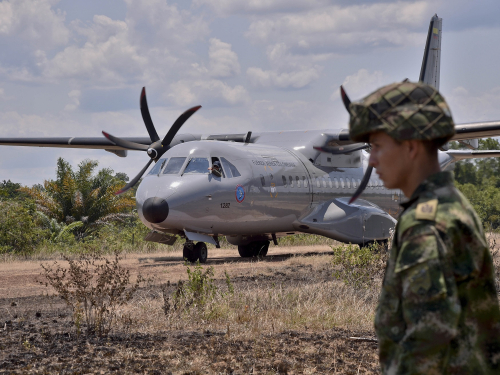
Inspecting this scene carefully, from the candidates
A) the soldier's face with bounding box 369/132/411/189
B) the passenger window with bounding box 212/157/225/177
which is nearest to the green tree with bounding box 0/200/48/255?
the passenger window with bounding box 212/157/225/177

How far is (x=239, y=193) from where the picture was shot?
16375mm

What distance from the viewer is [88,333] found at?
737cm

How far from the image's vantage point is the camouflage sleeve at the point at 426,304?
2.00 metres

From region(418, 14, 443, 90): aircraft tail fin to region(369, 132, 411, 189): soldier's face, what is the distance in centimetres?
2338

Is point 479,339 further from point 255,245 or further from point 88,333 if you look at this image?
point 255,245

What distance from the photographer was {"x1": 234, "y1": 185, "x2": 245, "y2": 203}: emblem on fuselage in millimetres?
16297

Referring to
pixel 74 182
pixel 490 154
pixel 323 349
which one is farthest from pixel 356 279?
pixel 74 182

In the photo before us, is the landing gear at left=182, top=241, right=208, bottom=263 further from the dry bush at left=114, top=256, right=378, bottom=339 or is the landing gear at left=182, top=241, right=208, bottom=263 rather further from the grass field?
the dry bush at left=114, top=256, right=378, bottom=339

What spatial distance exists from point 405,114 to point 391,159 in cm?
17

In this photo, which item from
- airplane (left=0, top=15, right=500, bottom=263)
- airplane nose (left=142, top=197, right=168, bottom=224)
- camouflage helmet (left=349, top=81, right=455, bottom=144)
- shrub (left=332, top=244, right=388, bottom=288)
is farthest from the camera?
airplane (left=0, top=15, right=500, bottom=263)

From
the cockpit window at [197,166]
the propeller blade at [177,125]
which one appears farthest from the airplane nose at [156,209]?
the propeller blade at [177,125]

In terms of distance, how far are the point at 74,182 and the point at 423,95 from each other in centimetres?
2533

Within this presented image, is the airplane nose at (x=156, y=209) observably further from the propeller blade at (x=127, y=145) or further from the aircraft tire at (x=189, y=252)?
the propeller blade at (x=127, y=145)

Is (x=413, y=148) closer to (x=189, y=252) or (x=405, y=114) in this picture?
(x=405, y=114)
